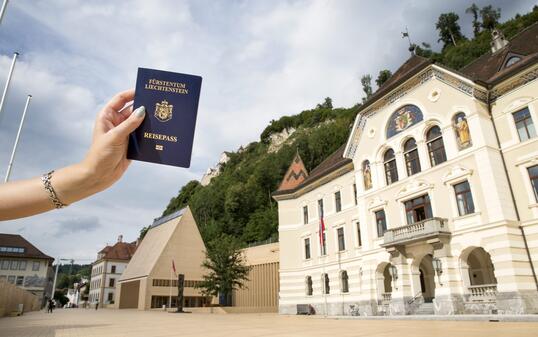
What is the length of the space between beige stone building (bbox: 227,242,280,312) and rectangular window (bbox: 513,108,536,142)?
28.3 m

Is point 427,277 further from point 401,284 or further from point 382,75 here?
point 382,75

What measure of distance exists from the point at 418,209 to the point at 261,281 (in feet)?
82.6

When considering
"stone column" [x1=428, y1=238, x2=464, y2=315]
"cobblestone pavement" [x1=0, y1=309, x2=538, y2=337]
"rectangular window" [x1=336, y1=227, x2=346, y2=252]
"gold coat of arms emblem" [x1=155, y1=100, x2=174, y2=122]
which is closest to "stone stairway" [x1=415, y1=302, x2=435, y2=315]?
"stone column" [x1=428, y1=238, x2=464, y2=315]

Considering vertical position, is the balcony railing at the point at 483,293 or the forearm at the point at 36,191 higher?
the forearm at the point at 36,191

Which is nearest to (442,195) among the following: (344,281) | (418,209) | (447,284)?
(418,209)

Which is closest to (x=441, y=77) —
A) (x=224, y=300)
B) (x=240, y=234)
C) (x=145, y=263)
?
(x=224, y=300)

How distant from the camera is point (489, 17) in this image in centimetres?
7044

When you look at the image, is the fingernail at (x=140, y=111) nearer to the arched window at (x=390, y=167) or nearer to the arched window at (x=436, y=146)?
the arched window at (x=436, y=146)

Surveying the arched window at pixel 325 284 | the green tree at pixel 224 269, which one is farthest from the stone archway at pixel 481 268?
the green tree at pixel 224 269

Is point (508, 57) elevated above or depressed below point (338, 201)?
above

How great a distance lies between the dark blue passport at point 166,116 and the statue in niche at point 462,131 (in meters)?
21.5

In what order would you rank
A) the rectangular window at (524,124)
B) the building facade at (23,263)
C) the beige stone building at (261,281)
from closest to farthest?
the rectangular window at (524,124) → the beige stone building at (261,281) → the building facade at (23,263)

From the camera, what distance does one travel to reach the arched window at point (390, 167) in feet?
82.1

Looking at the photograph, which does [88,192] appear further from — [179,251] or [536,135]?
[179,251]
